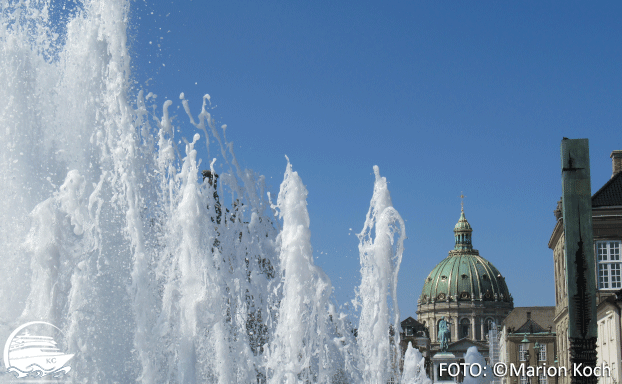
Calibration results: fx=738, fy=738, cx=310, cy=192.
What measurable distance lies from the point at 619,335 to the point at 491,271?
16082cm

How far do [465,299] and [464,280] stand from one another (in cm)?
580

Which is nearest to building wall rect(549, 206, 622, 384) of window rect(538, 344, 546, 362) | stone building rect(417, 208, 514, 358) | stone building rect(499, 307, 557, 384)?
stone building rect(499, 307, 557, 384)

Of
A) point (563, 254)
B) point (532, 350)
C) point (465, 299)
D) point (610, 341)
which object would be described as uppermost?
point (465, 299)

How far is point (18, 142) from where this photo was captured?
1434 cm

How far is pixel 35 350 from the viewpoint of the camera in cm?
1173

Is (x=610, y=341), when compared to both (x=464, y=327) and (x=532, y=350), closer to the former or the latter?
(x=532, y=350)

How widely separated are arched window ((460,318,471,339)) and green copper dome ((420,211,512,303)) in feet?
17.1

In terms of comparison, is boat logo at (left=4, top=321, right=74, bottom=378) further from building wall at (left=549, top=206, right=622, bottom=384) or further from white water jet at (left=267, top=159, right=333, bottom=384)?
building wall at (left=549, top=206, right=622, bottom=384)

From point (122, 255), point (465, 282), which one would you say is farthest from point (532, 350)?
point (465, 282)

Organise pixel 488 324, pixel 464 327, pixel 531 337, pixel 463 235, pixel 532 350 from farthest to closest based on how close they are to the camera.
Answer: pixel 463 235
pixel 464 327
pixel 488 324
pixel 532 350
pixel 531 337

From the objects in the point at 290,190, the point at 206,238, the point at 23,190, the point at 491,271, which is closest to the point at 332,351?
the point at 290,190

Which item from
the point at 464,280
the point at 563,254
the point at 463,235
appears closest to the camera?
the point at 563,254

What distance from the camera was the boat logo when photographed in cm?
1167

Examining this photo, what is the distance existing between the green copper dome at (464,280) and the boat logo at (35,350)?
16980 cm
